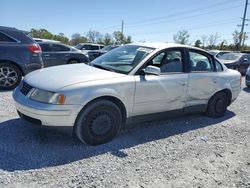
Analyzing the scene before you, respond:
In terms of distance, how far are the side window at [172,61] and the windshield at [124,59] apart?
0.35 metres

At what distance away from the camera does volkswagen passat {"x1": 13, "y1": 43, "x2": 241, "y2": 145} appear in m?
3.34

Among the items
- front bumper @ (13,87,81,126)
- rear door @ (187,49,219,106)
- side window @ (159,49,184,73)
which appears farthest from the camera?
rear door @ (187,49,219,106)

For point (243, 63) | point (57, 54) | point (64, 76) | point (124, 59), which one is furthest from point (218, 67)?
point (243, 63)

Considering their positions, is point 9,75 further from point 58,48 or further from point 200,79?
point 200,79

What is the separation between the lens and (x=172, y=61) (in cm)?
458

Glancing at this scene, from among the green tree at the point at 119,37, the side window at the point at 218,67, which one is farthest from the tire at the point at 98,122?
the green tree at the point at 119,37

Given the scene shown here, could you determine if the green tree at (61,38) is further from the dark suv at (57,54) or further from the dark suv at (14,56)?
the dark suv at (14,56)

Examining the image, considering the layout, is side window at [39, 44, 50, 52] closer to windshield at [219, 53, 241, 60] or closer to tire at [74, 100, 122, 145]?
tire at [74, 100, 122, 145]

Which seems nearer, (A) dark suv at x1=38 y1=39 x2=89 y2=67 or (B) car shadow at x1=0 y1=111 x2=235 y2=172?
(B) car shadow at x1=0 y1=111 x2=235 y2=172

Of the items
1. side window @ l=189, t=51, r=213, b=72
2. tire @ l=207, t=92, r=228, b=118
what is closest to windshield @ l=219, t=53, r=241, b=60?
tire @ l=207, t=92, r=228, b=118

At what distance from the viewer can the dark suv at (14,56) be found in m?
6.44

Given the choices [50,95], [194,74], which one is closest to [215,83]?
[194,74]

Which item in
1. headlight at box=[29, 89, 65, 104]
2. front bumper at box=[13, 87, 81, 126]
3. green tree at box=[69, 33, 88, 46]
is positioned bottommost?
front bumper at box=[13, 87, 81, 126]

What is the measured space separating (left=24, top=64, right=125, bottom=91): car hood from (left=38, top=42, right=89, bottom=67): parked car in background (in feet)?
21.7
